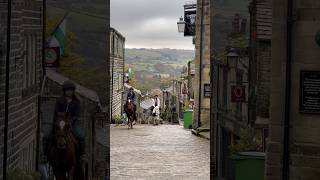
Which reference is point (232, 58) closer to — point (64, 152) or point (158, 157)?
point (64, 152)

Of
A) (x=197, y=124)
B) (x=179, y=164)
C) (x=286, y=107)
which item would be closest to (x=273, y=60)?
(x=286, y=107)

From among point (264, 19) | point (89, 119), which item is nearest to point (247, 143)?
point (264, 19)

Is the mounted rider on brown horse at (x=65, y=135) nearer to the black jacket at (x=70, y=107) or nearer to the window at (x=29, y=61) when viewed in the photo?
the black jacket at (x=70, y=107)

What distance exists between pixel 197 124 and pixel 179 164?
8078 mm

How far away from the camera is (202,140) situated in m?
17.3

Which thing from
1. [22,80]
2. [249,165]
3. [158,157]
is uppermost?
[22,80]

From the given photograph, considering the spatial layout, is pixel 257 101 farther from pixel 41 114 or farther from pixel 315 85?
pixel 41 114

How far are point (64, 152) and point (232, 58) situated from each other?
112 inches

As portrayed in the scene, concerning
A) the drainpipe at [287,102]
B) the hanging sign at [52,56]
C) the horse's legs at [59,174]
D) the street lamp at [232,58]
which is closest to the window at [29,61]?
the hanging sign at [52,56]

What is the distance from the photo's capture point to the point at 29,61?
7.60 m

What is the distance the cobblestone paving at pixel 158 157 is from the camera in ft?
37.8

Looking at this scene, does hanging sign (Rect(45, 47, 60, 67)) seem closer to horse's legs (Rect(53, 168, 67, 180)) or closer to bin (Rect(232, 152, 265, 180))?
horse's legs (Rect(53, 168, 67, 180))

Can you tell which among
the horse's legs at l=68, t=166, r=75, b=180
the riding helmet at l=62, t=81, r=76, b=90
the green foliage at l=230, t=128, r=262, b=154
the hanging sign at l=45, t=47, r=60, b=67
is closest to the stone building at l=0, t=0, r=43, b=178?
the hanging sign at l=45, t=47, r=60, b=67

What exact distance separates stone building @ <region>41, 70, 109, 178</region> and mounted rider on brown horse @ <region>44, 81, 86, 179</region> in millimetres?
72
